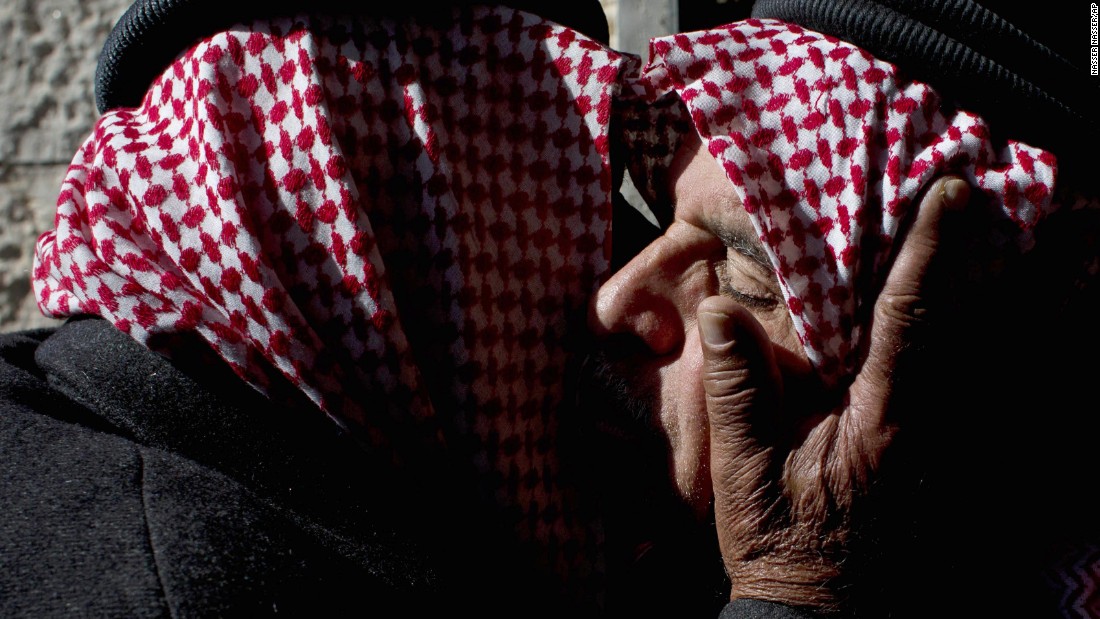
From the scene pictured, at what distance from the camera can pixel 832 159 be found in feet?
4.71

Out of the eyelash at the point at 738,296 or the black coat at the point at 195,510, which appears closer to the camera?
the black coat at the point at 195,510

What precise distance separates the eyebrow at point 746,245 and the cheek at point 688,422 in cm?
17

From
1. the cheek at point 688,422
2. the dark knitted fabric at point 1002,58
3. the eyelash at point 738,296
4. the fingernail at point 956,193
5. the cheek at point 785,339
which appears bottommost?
the cheek at point 688,422

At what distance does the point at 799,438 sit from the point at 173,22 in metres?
1.31

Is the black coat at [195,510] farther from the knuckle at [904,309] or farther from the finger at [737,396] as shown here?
the knuckle at [904,309]

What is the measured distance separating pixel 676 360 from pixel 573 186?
1.27 feet

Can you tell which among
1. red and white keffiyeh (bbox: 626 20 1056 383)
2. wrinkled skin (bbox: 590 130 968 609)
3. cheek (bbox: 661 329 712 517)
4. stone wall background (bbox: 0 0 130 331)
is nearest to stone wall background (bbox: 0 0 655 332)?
stone wall background (bbox: 0 0 130 331)

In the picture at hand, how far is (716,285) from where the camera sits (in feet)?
5.23

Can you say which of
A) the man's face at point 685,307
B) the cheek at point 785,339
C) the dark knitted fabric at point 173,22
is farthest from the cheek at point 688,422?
the dark knitted fabric at point 173,22

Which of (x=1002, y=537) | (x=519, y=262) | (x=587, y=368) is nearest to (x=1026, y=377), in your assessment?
(x=1002, y=537)

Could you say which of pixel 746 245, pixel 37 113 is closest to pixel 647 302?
A: pixel 746 245

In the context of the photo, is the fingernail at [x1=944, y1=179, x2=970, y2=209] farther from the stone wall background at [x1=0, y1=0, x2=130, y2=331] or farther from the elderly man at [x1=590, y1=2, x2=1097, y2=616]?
the stone wall background at [x1=0, y1=0, x2=130, y2=331]

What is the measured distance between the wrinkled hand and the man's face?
0.27 feet

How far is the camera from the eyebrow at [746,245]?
149 cm
